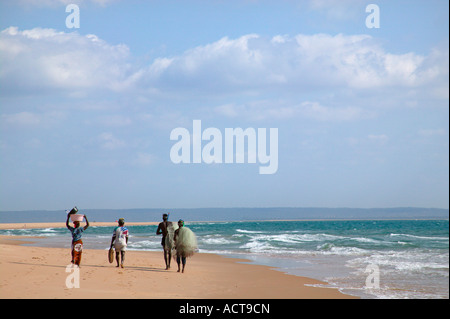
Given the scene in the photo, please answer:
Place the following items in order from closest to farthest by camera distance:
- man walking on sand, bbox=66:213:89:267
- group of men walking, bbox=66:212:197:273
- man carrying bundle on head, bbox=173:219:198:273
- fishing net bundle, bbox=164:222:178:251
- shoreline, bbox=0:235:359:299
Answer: shoreline, bbox=0:235:359:299 < man walking on sand, bbox=66:213:89:267 < group of men walking, bbox=66:212:197:273 < man carrying bundle on head, bbox=173:219:198:273 < fishing net bundle, bbox=164:222:178:251

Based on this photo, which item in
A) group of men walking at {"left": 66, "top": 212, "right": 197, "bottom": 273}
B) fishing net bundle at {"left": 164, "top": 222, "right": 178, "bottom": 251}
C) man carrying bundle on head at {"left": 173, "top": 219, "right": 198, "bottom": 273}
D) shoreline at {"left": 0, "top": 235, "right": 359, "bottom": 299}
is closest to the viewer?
shoreline at {"left": 0, "top": 235, "right": 359, "bottom": 299}

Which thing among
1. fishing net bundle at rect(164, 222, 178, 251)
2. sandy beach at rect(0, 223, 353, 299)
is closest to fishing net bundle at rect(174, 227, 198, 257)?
fishing net bundle at rect(164, 222, 178, 251)

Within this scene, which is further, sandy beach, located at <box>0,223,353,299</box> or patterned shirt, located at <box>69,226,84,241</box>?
patterned shirt, located at <box>69,226,84,241</box>

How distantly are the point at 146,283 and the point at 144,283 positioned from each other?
0.06 meters

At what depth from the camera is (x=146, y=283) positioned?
1348 centimetres

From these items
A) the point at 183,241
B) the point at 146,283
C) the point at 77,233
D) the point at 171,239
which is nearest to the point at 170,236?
the point at 171,239

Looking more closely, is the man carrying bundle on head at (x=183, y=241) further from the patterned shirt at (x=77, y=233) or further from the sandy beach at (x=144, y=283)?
the patterned shirt at (x=77, y=233)

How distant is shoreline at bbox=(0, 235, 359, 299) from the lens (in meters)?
11.4

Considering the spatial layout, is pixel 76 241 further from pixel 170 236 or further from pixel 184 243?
A: pixel 184 243

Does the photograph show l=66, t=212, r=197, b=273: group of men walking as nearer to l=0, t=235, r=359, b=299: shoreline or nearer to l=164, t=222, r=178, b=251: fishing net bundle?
l=164, t=222, r=178, b=251: fishing net bundle

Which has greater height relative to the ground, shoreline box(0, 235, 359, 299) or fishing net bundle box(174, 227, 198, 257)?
fishing net bundle box(174, 227, 198, 257)
